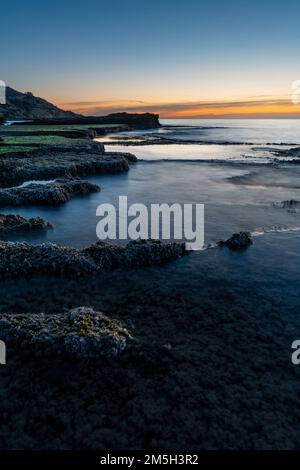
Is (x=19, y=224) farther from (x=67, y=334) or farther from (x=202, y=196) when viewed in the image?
(x=202, y=196)

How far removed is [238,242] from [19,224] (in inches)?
495

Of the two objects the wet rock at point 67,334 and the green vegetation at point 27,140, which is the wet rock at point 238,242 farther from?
the green vegetation at point 27,140

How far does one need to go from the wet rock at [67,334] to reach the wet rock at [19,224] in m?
10.3

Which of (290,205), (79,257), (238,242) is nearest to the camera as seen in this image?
(79,257)

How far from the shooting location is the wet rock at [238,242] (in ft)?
63.4

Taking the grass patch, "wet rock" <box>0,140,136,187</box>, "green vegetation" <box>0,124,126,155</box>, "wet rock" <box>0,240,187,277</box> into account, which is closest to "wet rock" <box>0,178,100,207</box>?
"wet rock" <box>0,140,136,187</box>

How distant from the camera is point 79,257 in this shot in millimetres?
16219

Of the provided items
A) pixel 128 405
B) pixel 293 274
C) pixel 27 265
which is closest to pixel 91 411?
pixel 128 405

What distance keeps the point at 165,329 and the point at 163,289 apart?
2.90 m

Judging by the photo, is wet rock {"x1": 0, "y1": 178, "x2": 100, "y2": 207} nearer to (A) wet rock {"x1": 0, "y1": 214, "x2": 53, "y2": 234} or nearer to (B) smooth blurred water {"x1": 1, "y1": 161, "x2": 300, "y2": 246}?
(B) smooth blurred water {"x1": 1, "y1": 161, "x2": 300, "y2": 246}

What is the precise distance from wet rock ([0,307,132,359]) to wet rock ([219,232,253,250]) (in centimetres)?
945

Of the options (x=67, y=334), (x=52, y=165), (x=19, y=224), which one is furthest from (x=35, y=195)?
(x=67, y=334)

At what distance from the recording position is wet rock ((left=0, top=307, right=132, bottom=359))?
412 inches
